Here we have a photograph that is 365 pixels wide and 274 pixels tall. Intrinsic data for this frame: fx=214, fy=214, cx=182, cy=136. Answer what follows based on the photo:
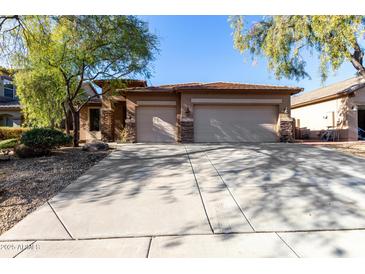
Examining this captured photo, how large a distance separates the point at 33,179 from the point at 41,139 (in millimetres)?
3172

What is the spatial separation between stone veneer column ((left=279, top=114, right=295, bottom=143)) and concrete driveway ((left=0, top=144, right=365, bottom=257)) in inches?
253

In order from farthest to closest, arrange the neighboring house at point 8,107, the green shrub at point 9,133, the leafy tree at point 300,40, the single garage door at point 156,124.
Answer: the neighboring house at point 8,107 → the green shrub at point 9,133 → the single garage door at point 156,124 → the leafy tree at point 300,40

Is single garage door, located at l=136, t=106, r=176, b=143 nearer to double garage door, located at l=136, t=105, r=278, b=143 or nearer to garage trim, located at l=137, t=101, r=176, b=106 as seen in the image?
garage trim, located at l=137, t=101, r=176, b=106

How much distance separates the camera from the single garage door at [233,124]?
12773mm

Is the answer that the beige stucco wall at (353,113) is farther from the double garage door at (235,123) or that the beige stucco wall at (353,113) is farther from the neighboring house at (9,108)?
the neighboring house at (9,108)

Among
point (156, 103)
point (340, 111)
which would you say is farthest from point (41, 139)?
point (340, 111)

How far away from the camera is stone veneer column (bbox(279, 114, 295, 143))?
41.3 feet

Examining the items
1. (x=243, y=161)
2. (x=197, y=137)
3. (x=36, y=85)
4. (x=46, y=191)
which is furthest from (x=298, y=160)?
(x=36, y=85)

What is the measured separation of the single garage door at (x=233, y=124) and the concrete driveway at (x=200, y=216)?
6460 millimetres

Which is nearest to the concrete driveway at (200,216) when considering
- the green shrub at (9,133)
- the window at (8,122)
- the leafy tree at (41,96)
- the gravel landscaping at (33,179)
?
the gravel landscaping at (33,179)

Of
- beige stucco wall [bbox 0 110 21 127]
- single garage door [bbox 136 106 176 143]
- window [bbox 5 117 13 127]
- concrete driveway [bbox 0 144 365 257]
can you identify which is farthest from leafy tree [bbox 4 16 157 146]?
window [bbox 5 117 13 127]

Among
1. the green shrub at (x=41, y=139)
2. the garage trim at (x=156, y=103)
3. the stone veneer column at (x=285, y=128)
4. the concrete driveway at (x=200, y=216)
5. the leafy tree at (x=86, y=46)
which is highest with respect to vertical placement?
the leafy tree at (x=86, y=46)

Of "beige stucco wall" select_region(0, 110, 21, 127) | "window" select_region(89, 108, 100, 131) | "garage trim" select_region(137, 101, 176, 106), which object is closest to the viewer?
"garage trim" select_region(137, 101, 176, 106)

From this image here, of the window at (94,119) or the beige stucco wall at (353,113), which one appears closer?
the beige stucco wall at (353,113)
